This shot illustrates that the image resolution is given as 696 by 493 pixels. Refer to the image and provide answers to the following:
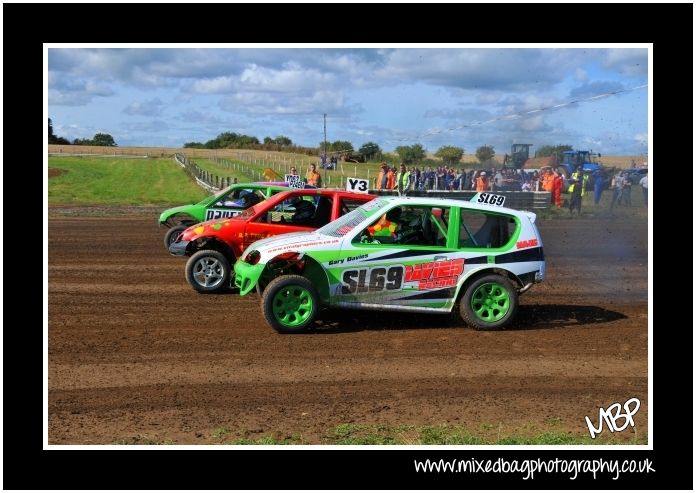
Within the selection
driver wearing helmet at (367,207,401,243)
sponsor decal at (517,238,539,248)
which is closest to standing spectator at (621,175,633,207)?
sponsor decal at (517,238,539,248)

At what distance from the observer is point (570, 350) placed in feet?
27.3

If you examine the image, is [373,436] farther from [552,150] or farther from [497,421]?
[552,150]

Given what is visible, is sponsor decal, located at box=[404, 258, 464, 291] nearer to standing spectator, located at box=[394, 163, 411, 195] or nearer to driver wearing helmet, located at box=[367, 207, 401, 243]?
driver wearing helmet, located at box=[367, 207, 401, 243]

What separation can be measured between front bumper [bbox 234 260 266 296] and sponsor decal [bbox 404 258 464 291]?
175 centimetres

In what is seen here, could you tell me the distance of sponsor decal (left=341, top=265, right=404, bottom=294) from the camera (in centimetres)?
877

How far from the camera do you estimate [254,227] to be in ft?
37.2

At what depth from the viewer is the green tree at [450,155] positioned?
26.5 m

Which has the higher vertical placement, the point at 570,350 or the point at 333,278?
the point at 333,278

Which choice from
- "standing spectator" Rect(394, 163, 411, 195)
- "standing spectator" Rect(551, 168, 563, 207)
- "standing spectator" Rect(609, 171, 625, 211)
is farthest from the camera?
A: "standing spectator" Rect(551, 168, 563, 207)

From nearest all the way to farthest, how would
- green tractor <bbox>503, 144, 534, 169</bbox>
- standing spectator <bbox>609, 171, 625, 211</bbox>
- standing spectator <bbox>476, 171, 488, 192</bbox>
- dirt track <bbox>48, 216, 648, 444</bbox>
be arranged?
1. dirt track <bbox>48, 216, 648, 444</bbox>
2. green tractor <bbox>503, 144, 534, 169</bbox>
3. standing spectator <bbox>609, 171, 625, 211</bbox>
4. standing spectator <bbox>476, 171, 488, 192</bbox>

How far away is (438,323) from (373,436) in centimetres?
379

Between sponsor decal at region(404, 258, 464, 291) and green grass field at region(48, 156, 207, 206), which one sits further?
green grass field at region(48, 156, 207, 206)

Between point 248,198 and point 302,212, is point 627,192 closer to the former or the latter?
point 248,198

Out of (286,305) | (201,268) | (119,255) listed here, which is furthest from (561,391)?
(119,255)
